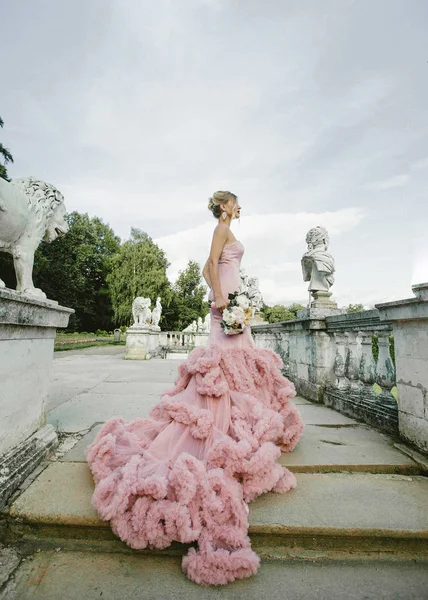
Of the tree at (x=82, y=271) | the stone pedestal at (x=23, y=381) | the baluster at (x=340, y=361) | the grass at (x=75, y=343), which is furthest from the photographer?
the tree at (x=82, y=271)

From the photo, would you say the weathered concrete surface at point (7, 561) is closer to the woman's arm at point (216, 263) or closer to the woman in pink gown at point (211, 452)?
the woman in pink gown at point (211, 452)

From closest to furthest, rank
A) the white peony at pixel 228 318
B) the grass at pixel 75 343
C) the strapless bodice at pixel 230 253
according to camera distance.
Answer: the white peony at pixel 228 318 → the strapless bodice at pixel 230 253 → the grass at pixel 75 343

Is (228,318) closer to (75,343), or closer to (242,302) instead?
(242,302)

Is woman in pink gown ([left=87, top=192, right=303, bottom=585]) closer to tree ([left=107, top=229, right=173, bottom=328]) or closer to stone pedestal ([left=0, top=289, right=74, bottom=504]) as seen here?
stone pedestal ([left=0, top=289, right=74, bottom=504])

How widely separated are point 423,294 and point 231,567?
191 cm

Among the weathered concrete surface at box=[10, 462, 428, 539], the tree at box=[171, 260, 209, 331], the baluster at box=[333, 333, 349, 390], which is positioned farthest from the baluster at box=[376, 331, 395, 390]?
Answer: the tree at box=[171, 260, 209, 331]

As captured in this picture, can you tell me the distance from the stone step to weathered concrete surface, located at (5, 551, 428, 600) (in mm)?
80

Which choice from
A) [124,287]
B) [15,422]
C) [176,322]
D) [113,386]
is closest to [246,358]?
[15,422]

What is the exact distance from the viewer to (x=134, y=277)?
1136 inches

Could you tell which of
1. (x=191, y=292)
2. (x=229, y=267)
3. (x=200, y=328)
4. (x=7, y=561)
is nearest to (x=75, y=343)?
(x=200, y=328)

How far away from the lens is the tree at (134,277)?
2841 cm

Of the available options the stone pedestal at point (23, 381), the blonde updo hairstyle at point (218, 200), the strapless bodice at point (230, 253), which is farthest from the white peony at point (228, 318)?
the stone pedestal at point (23, 381)

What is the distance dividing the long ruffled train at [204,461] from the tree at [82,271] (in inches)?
982

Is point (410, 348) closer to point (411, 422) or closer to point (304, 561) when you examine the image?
point (411, 422)
